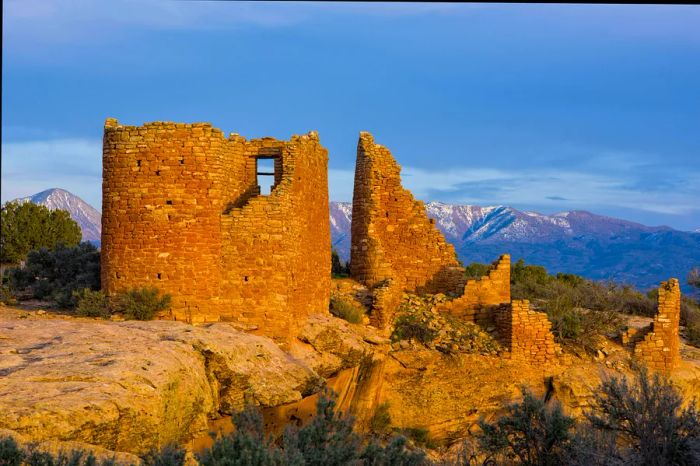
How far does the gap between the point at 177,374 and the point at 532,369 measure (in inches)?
395

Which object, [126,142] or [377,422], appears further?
[377,422]

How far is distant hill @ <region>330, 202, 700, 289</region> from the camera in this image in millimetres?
83688

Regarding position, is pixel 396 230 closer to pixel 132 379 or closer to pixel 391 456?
pixel 132 379

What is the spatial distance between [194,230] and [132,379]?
518cm

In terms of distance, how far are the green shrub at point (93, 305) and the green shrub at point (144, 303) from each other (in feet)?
1.54

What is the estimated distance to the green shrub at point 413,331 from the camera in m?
17.9

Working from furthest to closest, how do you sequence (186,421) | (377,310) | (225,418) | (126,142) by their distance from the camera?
(377,310) → (126,142) → (225,418) → (186,421)

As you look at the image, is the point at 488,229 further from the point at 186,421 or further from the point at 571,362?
the point at 186,421

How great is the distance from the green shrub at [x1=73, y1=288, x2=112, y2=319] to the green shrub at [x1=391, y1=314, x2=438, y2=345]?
6533 millimetres

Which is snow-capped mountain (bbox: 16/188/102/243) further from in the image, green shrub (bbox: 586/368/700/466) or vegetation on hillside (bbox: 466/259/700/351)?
Result: green shrub (bbox: 586/368/700/466)

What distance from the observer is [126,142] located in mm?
14758

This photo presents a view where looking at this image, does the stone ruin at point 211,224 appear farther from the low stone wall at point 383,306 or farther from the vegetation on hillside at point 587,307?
the vegetation on hillside at point 587,307

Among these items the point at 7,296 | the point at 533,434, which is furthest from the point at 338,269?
the point at 533,434

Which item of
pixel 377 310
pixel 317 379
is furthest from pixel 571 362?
pixel 317 379
